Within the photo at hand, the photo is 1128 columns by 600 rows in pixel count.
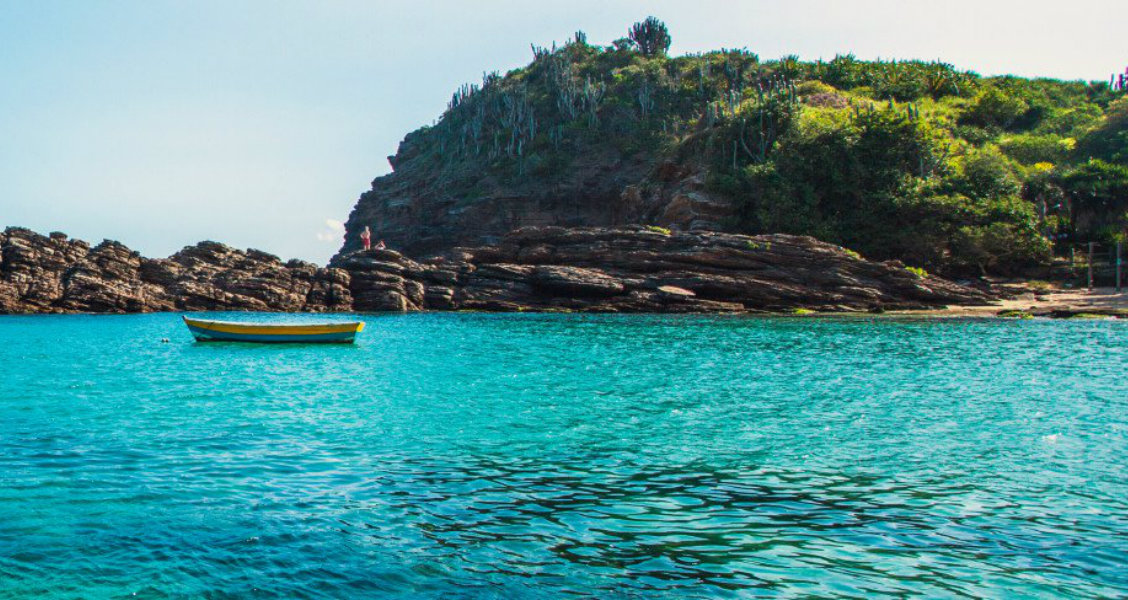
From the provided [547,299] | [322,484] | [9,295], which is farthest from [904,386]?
[9,295]

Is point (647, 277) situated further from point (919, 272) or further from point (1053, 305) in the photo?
point (1053, 305)

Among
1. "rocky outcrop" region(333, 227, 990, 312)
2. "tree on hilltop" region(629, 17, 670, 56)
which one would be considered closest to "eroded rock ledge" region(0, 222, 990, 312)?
"rocky outcrop" region(333, 227, 990, 312)

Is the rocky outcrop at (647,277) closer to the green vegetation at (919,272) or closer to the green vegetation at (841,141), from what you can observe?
the green vegetation at (919,272)

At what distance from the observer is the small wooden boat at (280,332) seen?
35406mm

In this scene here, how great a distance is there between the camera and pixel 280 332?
118 ft

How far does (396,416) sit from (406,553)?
359 inches

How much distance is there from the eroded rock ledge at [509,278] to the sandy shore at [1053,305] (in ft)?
6.80

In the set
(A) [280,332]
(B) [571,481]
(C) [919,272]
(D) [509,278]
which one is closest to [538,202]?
(D) [509,278]

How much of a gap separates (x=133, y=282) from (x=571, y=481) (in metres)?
61.5

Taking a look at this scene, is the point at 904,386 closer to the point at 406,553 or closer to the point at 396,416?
the point at 396,416

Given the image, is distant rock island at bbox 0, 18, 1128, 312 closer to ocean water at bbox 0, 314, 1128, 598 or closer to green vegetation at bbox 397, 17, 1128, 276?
green vegetation at bbox 397, 17, 1128, 276

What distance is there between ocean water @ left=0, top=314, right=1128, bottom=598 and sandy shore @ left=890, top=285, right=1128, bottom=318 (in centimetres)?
2208

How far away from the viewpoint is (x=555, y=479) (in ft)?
36.9

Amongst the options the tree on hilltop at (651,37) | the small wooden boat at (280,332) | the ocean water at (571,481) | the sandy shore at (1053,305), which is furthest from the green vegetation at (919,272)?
the tree on hilltop at (651,37)
